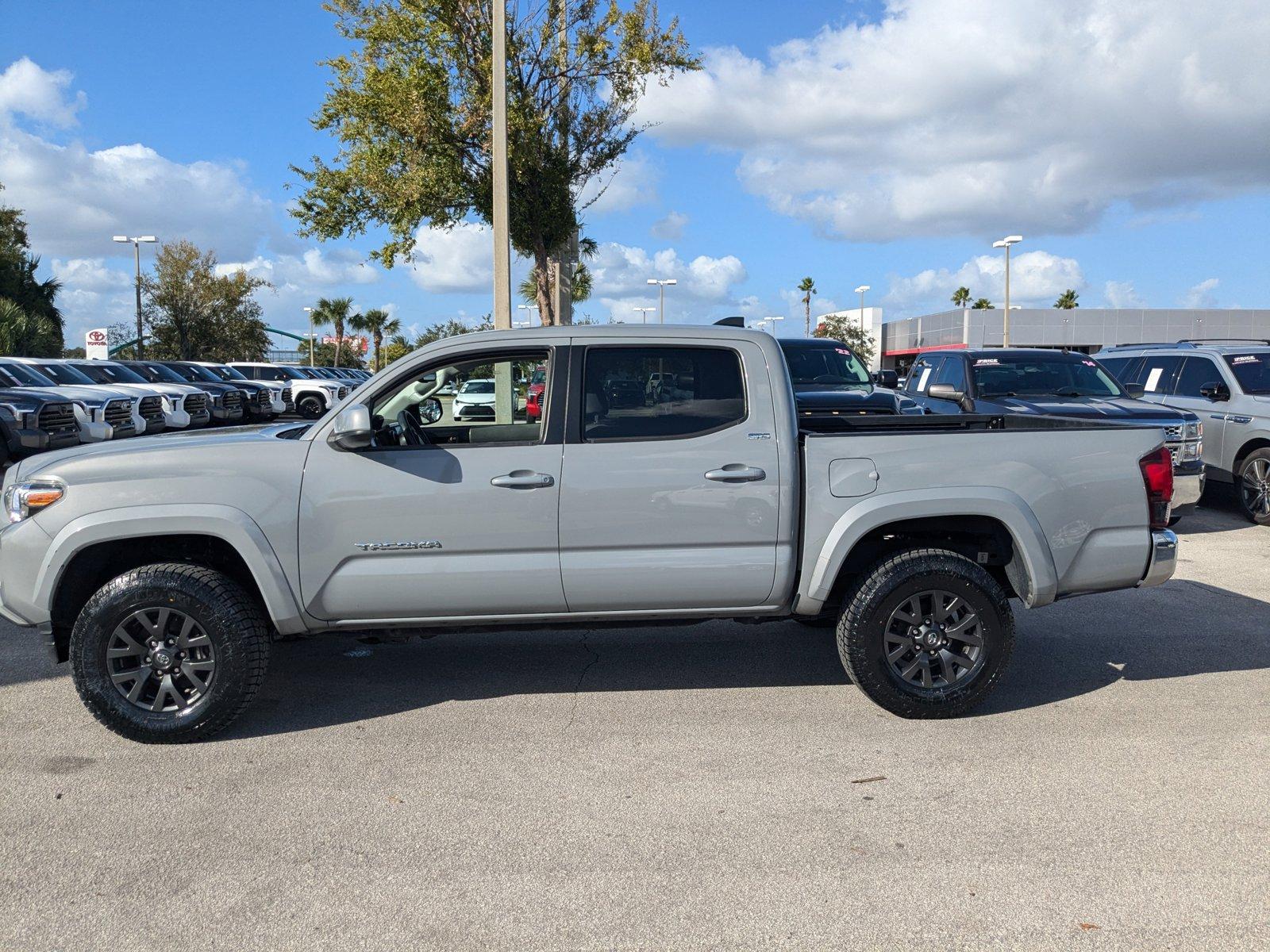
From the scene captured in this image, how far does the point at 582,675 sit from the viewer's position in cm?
562

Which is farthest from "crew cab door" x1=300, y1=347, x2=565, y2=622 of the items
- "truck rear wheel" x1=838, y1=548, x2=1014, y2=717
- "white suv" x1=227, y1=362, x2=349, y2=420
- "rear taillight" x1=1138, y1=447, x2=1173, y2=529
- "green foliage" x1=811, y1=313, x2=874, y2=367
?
"green foliage" x1=811, y1=313, x2=874, y2=367

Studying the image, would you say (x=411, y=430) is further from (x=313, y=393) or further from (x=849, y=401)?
(x=313, y=393)

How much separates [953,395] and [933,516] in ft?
18.2

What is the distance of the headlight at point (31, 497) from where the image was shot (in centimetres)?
457

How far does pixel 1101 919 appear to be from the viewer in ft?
10.3

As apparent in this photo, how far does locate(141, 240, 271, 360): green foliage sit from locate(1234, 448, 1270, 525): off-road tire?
40757mm

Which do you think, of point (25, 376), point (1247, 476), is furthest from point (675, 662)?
point (25, 376)

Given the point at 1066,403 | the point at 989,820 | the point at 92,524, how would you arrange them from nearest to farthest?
the point at 989,820, the point at 92,524, the point at 1066,403

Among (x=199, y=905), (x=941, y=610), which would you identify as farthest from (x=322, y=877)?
(x=941, y=610)

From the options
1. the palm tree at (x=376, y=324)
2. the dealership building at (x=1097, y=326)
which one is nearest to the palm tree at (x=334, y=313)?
the palm tree at (x=376, y=324)

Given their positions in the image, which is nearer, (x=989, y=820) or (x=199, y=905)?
(x=199, y=905)

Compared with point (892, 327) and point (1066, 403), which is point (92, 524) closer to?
point (1066, 403)

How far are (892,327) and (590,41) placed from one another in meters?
56.0

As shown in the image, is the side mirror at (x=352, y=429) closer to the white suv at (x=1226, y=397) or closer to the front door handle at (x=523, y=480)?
the front door handle at (x=523, y=480)
